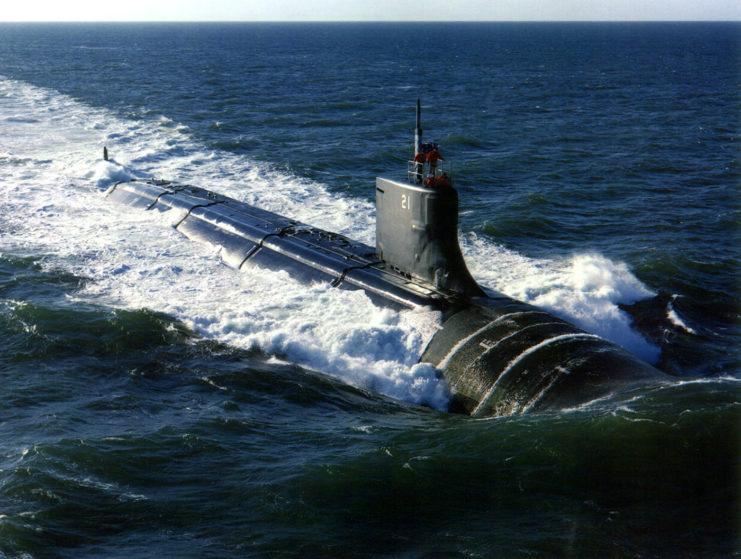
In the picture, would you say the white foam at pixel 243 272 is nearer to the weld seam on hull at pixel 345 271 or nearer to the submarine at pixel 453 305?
the weld seam on hull at pixel 345 271

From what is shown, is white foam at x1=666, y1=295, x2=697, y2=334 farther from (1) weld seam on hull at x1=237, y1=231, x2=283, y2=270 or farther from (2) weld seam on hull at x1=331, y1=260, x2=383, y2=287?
(1) weld seam on hull at x1=237, y1=231, x2=283, y2=270

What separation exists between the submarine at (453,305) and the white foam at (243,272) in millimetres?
464

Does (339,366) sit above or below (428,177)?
below

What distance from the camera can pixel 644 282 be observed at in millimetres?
20297

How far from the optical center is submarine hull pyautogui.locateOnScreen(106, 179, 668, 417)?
1280cm

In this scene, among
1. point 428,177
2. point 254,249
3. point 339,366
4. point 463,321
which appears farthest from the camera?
point 254,249

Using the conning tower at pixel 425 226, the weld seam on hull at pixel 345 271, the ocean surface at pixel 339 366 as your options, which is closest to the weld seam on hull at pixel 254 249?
the ocean surface at pixel 339 366

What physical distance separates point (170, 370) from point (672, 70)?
7492 cm

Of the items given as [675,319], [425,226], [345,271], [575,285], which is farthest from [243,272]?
[675,319]

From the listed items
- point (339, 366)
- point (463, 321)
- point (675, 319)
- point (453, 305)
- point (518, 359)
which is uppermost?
point (453, 305)

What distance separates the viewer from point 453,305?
50.0 ft

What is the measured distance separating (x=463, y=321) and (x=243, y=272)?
298 inches

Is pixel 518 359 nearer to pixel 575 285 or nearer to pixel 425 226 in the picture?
pixel 425 226

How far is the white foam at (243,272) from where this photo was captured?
50.3 ft
